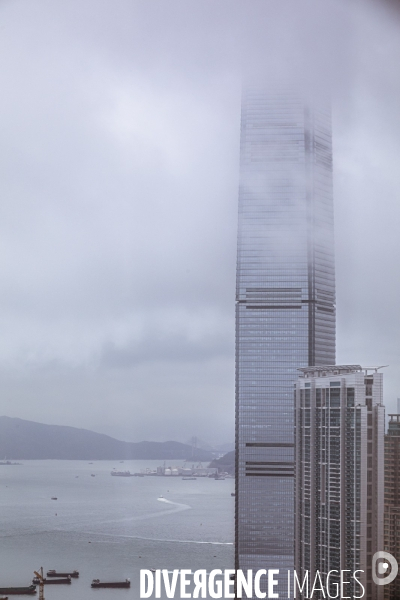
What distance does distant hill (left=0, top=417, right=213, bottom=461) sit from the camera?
24.9ft

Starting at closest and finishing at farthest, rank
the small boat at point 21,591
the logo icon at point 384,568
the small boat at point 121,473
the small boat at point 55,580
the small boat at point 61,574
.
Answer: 1. the logo icon at point 384,568
2. the small boat at point 21,591
3. the small boat at point 55,580
4. the small boat at point 61,574
5. the small boat at point 121,473

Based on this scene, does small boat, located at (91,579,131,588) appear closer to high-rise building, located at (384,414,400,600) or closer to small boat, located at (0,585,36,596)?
small boat, located at (0,585,36,596)

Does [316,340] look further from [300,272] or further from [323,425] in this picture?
[323,425]

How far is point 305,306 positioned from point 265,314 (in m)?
0.53

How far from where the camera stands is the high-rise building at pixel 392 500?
11.3 feet

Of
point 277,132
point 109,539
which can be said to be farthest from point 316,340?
point 109,539

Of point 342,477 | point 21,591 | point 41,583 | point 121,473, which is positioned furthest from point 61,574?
point 342,477

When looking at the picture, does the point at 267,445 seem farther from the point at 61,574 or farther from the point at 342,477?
the point at 342,477

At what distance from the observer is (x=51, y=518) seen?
7.79 meters

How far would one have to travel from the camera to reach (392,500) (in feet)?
11.5

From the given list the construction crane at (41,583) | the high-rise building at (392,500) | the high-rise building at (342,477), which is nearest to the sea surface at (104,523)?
the construction crane at (41,583)

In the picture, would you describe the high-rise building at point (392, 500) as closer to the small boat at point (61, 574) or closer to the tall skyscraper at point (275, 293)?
the small boat at point (61, 574)

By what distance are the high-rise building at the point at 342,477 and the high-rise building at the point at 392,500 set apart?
1.7 inches

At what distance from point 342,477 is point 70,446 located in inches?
181
